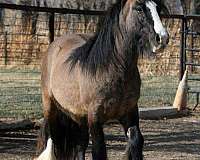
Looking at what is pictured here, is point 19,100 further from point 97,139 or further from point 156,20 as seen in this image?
point 156,20

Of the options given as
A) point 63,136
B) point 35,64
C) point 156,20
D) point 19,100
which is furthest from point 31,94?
point 156,20

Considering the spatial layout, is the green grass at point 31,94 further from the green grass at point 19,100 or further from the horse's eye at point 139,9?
the horse's eye at point 139,9

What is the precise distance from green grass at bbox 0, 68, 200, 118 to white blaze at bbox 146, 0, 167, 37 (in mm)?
5032

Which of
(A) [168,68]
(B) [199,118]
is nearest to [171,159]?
(B) [199,118]

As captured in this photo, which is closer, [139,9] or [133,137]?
[139,9]

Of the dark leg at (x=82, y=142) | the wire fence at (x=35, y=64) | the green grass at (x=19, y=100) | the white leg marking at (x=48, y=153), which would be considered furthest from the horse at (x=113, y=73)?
the green grass at (x=19, y=100)

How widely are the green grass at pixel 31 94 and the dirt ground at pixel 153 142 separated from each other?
3.98 ft

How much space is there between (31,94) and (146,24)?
20.3 ft

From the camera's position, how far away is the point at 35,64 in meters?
11.2

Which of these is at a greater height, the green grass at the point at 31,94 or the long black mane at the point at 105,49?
the long black mane at the point at 105,49

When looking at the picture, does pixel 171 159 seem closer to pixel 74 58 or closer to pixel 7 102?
pixel 74 58

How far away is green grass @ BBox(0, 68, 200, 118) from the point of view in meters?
9.91

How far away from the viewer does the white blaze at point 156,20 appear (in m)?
4.60

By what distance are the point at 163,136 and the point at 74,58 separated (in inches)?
131
